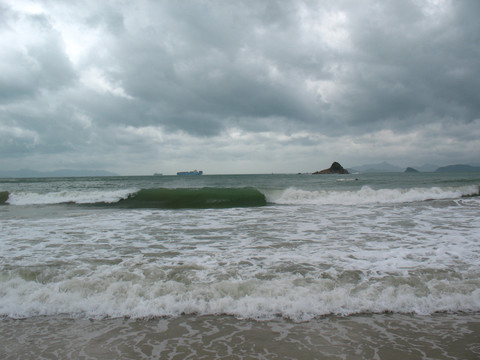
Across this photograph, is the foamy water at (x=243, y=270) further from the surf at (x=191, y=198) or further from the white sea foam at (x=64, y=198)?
the white sea foam at (x=64, y=198)

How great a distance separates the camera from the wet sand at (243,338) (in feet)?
9.73

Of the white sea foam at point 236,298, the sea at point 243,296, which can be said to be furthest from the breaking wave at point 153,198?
the white sea foam at point 236,298

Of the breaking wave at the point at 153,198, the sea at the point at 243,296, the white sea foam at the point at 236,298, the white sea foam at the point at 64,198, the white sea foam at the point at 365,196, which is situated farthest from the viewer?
the white sea foam at the point at 64,198

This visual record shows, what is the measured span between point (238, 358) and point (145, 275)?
2693 mm

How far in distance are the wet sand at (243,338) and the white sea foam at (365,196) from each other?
14.8 meters

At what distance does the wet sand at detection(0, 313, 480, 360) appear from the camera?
117 inches

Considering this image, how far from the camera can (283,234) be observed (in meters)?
8.44

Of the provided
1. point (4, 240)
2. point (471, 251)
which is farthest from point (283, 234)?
point (4, 240)

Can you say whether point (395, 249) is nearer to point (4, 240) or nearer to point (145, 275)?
point (145, 275)

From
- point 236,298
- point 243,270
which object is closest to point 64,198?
point 243,270

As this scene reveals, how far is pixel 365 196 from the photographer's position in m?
19.2

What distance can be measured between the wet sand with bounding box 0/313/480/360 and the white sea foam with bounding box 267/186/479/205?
1479 cm

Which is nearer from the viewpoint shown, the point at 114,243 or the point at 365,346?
the point at 365,346

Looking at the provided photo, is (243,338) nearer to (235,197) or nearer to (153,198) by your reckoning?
(235,197)
